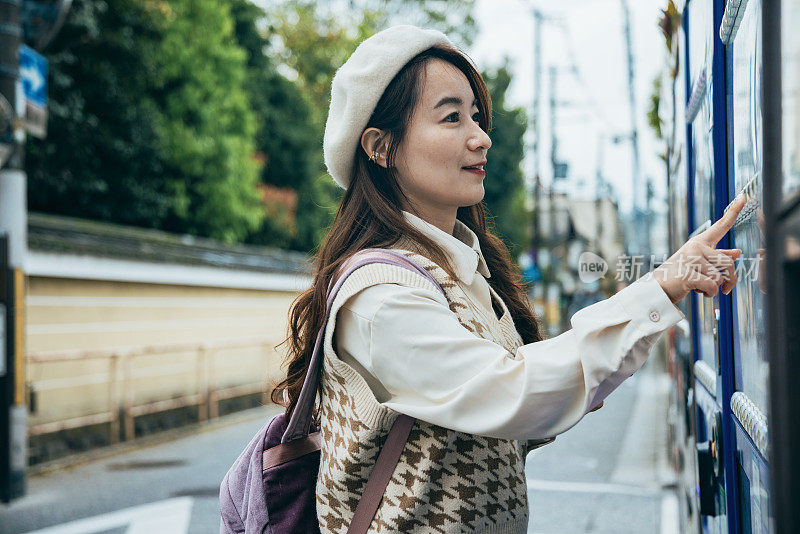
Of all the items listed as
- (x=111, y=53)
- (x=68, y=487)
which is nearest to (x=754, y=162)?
(x=68, y=487)

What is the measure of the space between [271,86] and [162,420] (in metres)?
14.1

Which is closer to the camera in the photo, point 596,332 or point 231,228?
point 596,332

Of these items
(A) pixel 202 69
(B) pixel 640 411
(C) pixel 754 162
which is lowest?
(B) pixel 640 411

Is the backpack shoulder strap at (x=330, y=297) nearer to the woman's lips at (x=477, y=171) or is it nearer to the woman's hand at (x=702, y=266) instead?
the woman's lips at (x=477, y=171)

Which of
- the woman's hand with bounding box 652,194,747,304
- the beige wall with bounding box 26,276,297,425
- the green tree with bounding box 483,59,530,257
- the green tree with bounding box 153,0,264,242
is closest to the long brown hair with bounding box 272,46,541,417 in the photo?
the woman's hand with bounding box 652,194,747,304

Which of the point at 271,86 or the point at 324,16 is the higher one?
the point at 324,16

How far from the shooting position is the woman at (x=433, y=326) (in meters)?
1.13

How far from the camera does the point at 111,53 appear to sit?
1359 cm

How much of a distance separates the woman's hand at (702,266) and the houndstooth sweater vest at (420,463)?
0.37 meters

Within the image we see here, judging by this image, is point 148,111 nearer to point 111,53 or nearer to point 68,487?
point 111,53

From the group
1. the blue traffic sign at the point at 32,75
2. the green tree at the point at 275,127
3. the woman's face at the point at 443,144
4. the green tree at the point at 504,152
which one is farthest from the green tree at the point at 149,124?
the woman's face at the point at 443,144

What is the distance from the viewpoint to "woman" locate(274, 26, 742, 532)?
1132 millimetres

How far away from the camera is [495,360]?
1.18 m

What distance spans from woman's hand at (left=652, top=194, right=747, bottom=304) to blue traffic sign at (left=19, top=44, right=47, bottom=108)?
6.13 m
